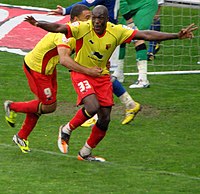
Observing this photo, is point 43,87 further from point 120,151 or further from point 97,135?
point 120,151

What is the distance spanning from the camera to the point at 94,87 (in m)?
11.1

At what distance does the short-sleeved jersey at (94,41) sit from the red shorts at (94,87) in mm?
143

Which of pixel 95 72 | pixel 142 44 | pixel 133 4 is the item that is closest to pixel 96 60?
pixel 95 72

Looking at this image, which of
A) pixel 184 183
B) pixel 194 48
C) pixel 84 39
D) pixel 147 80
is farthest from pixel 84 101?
pixel 194 48

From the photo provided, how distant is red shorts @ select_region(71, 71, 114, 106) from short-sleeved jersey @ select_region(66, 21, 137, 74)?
14 centimetres

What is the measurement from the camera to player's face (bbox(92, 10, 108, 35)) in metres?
10.7

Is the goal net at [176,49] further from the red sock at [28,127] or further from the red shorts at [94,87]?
the red shorts at [94,87]

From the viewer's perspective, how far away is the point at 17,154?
11406 millimetres

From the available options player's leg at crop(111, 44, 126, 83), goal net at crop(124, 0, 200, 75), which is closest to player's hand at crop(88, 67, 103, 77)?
player's leg at crop(111, 44, 126, 83)

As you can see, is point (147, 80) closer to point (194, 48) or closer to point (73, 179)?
point (194, 48)

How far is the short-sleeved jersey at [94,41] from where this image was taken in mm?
10969

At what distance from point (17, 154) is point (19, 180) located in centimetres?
133

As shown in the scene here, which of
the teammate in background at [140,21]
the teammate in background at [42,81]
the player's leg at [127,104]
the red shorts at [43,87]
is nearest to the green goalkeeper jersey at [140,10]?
the teammate in background at [140,21]

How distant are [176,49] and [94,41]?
26.8 ft
